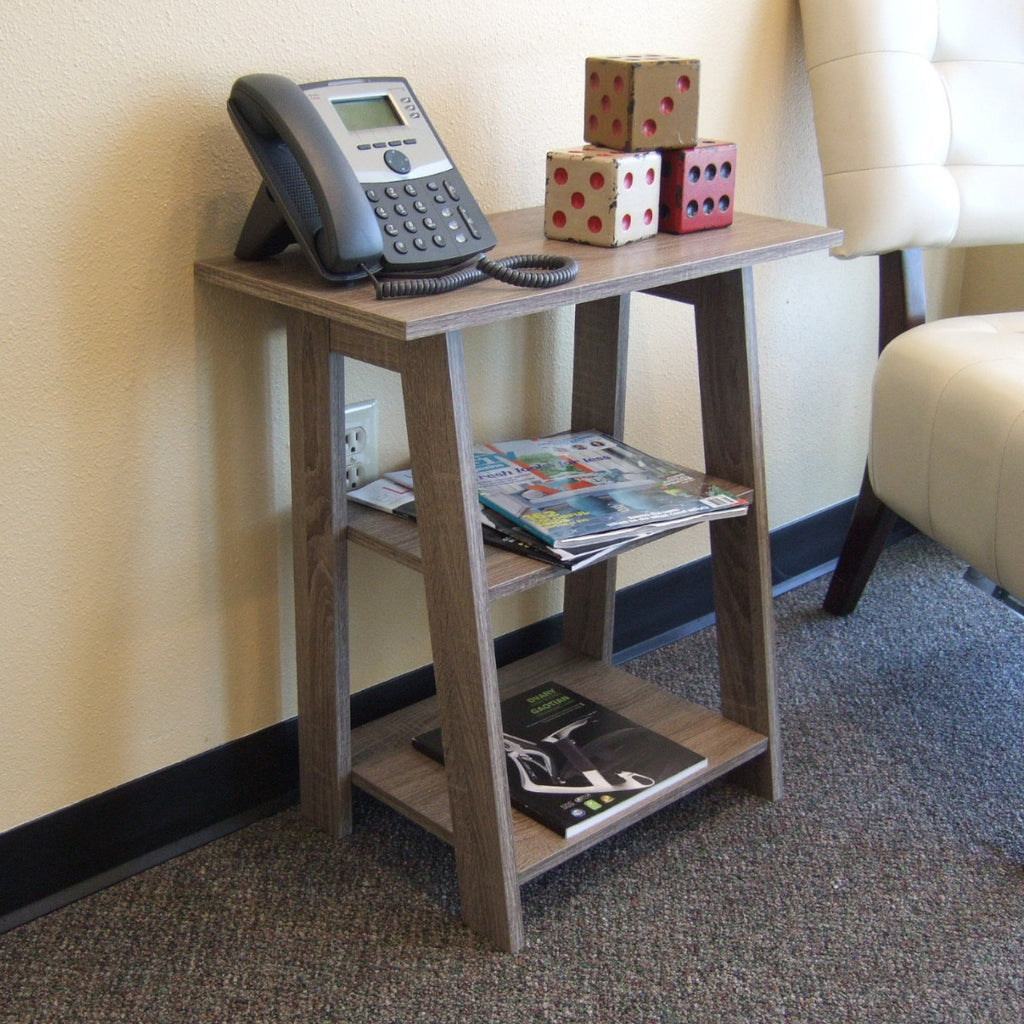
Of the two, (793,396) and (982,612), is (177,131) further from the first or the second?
(982,612)

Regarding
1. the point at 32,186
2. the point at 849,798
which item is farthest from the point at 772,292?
the point at 32,186

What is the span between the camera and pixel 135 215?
3.43 ft

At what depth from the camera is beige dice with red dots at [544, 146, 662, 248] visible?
111 centimetres

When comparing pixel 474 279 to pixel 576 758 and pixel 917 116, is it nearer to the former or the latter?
pixel 576 758

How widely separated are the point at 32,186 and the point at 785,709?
1069 mm

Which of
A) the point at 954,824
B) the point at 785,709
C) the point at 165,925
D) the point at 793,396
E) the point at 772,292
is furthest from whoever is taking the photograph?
the point at 793,396

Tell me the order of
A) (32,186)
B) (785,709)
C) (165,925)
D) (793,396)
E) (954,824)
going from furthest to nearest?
(793,396), (785,709), (954,824), (165,925), (32,186)

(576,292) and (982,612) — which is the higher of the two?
(576,292)

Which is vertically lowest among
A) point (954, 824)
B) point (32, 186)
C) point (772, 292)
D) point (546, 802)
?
point (954, 824)

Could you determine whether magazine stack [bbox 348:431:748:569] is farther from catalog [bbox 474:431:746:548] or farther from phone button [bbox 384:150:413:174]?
phone button [bbox 384:150:413:174]

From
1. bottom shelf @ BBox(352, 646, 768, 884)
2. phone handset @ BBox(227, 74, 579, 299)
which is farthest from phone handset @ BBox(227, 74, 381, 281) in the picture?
bottom shelf @ BBox(352, 646, 768, 884)

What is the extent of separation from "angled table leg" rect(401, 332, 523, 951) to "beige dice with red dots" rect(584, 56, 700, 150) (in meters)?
0.33

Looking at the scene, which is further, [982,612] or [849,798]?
[982,612]

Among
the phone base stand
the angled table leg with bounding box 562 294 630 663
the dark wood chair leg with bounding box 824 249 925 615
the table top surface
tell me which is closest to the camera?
the table top surface
